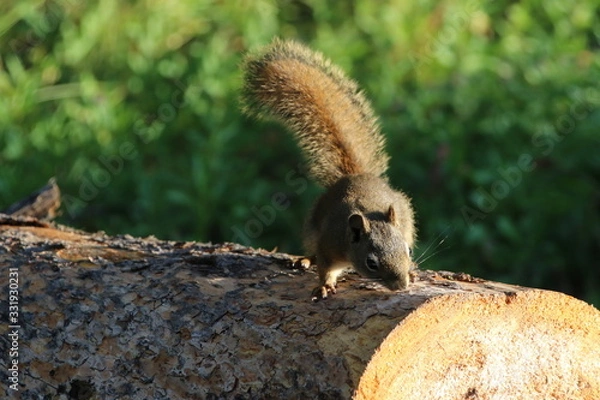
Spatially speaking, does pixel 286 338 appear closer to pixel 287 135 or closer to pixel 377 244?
pixel 377 244

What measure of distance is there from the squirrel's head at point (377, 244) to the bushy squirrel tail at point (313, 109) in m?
0.42

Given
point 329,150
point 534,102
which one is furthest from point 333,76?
point 534,102

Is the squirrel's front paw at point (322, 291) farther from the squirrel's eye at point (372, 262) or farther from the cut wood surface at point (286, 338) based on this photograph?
the squirrel's eye at point (372, 262)

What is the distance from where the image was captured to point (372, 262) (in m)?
2.26

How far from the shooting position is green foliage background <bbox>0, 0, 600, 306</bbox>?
3893 mm

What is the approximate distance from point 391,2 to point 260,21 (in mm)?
733

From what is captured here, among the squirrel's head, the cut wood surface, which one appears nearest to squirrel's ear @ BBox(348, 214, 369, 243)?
the squirrel's head

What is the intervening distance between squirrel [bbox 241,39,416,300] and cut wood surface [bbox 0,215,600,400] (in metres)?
0.28

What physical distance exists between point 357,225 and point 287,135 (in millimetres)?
2128

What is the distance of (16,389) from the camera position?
1.97m

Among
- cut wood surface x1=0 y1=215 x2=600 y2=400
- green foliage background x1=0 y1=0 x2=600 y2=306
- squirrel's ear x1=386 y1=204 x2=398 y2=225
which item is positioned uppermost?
green foliage background x1=0 y1=0 x2=600 y2=306

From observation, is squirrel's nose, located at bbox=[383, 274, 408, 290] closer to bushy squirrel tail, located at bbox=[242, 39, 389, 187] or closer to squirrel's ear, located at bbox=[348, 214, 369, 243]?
squirrel's ear, located at bbox=[348, 214, 369, 243]

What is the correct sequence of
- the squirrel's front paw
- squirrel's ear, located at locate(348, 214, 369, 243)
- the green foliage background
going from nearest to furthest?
the squirrel's front paw < squirrel's ear, located at locate(348, 214, 369, 243) < the green foliage background

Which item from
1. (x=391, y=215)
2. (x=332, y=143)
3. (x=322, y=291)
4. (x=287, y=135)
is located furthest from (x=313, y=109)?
(x=287, y=135)
